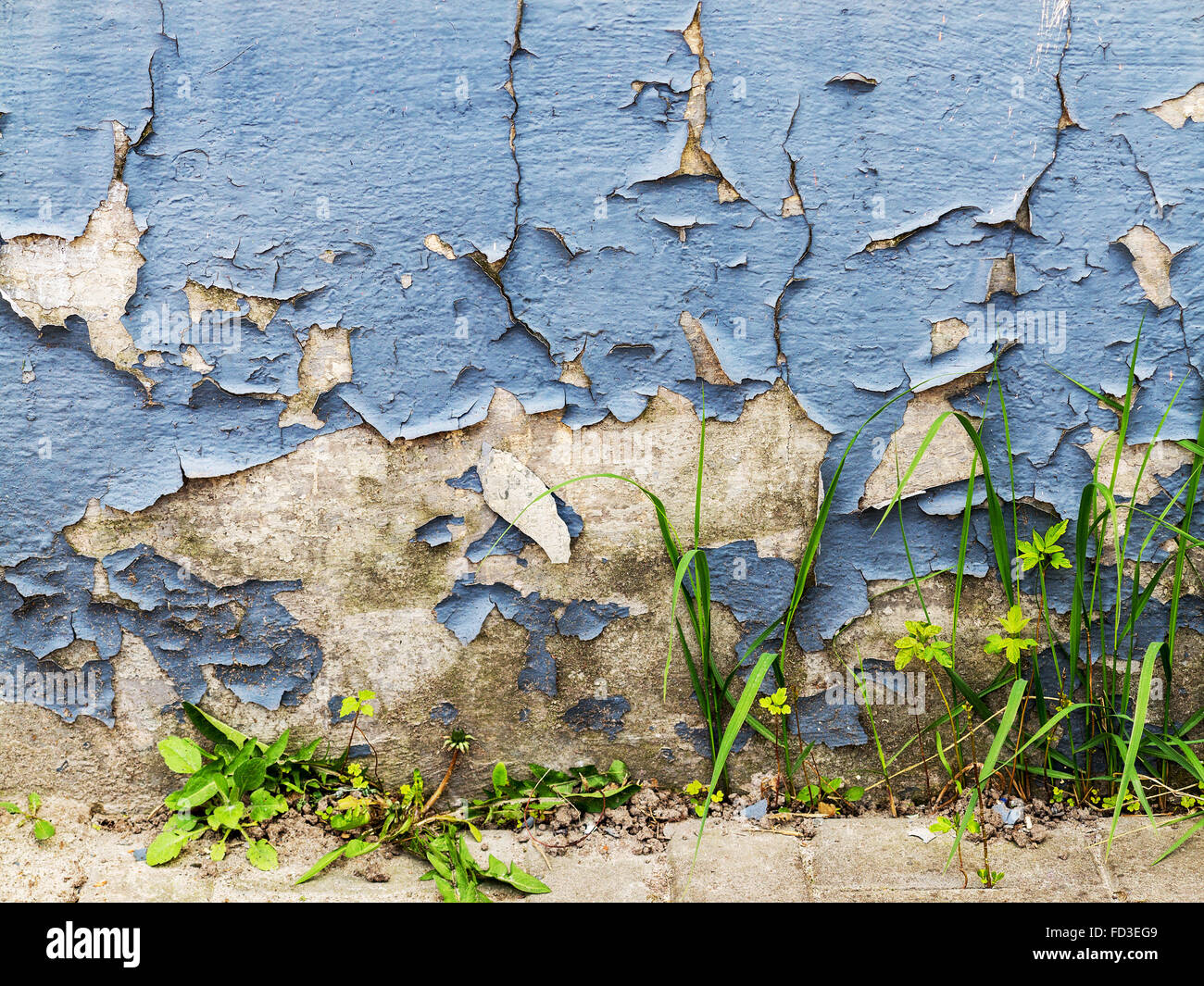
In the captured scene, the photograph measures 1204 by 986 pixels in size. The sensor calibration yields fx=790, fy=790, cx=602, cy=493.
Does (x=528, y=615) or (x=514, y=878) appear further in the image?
(x=528, y=615)

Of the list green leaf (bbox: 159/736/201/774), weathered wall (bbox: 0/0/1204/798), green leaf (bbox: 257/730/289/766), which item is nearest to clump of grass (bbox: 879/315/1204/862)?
weathered wall (bbox: 0/0/1204/798)

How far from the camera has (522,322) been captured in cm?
155

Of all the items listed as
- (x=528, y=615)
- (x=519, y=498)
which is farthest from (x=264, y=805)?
(x=519, y=498)

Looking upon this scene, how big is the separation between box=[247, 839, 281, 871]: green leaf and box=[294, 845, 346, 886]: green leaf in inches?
2.5

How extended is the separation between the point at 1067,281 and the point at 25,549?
6.96ft

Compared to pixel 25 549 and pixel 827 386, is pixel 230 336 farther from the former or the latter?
pixel 827 386

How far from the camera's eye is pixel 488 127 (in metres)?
1.51

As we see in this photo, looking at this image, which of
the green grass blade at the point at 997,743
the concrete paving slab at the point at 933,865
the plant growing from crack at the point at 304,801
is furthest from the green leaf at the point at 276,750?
the green grass blade at the point at 997,743

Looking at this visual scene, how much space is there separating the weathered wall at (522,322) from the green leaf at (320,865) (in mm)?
208

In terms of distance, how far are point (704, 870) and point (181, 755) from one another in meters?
1.06

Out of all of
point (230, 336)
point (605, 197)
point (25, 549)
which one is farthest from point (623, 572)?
point (25, 549)

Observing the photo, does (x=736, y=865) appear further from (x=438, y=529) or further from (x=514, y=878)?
(x=438, y=529)

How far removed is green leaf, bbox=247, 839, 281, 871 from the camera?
4.87ft

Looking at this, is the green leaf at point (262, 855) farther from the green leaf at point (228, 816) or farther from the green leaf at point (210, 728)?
the green leaf at point (210, 728)
